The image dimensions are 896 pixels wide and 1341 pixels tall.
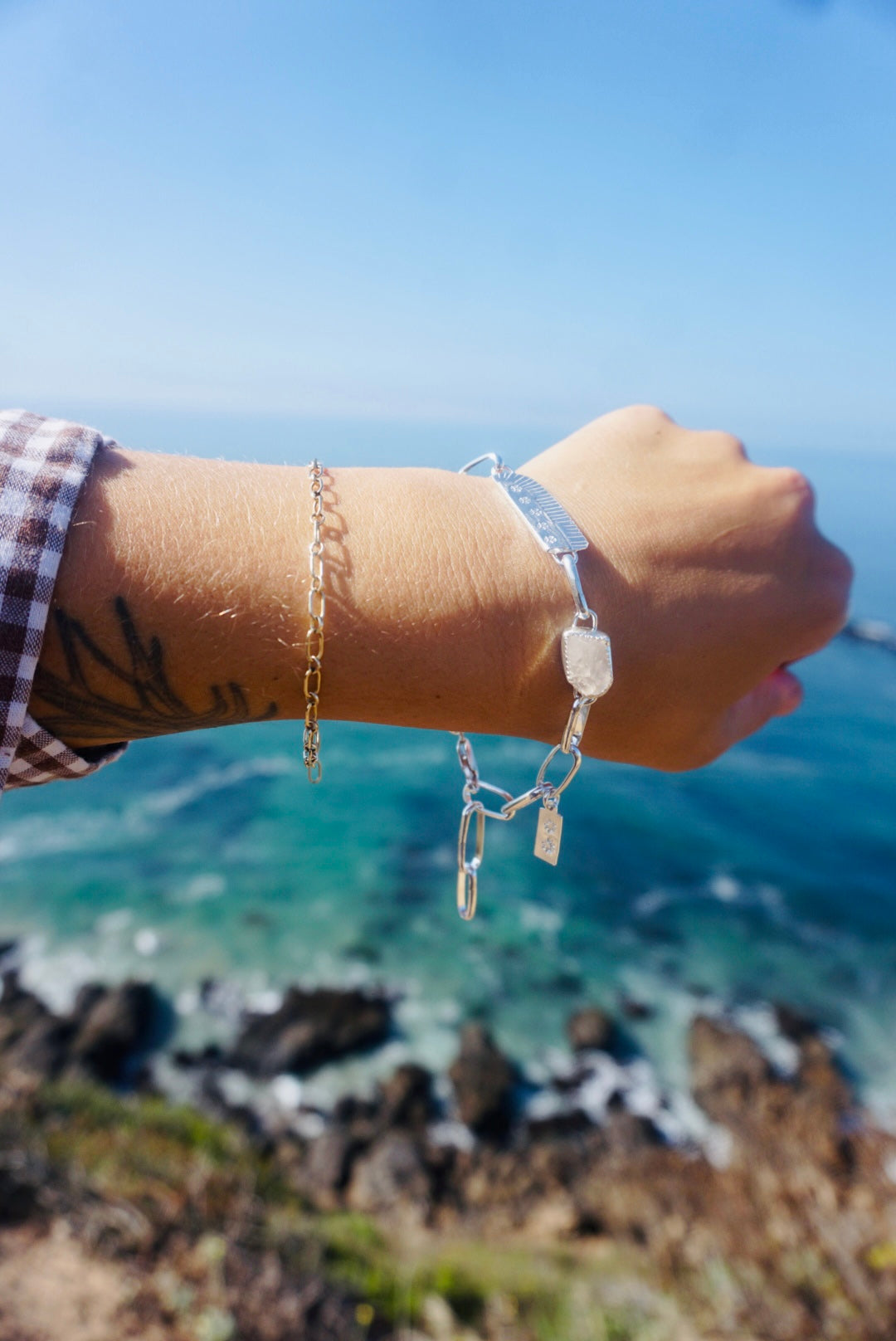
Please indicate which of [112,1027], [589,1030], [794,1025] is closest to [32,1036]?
[112,1027]

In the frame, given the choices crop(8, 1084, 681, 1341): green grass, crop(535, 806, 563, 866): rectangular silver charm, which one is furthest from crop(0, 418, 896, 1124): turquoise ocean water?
crop(535, 806, 563, 866): rectangular silver charm

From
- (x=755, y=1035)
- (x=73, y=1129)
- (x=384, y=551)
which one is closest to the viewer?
(x=384, y=551)

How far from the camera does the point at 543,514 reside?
1912 mm

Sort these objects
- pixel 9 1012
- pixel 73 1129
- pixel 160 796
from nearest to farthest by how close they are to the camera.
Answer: pixel 73 1129, pixel 9 1012, pixel 160 796

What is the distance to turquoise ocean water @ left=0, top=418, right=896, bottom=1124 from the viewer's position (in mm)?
14656

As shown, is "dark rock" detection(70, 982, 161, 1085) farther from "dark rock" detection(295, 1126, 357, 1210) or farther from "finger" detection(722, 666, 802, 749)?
"finger" detection(722, 666, 802, 749)

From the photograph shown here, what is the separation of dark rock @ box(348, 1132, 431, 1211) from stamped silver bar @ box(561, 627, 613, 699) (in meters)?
9.89

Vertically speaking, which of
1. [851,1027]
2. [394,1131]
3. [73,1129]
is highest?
[73,1129]

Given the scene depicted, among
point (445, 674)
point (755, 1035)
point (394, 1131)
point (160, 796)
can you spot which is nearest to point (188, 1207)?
point (394, 1131)

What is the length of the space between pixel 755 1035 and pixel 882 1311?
7657 mm

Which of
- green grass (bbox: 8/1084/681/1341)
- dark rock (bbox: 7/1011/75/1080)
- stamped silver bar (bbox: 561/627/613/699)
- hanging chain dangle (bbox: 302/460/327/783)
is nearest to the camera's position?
hanging chain dangle (bbox: 302/460/327/783)

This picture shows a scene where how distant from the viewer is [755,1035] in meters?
13.8

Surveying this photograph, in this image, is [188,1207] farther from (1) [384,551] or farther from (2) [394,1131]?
(1) [384,551]

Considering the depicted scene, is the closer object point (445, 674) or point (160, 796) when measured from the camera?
point (445, 674)
